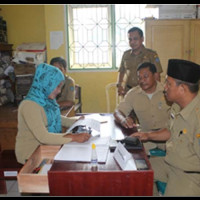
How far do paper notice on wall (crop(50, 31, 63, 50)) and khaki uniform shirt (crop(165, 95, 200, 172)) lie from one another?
313 centimetres

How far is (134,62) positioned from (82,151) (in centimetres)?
219

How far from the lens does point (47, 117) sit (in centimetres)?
Result: 196

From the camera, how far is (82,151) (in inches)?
62.6

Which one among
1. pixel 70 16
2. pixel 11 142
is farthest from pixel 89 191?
pixel 70 16

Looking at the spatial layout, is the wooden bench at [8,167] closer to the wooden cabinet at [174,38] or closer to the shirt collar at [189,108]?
the shirt collar at [189,108]

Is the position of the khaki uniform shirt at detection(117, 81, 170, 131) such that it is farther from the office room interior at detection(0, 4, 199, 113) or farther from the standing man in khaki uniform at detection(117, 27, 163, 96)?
the office room interior at detection(0, 4, 199, 113)

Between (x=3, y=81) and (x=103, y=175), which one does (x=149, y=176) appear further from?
(x=3, y=81)

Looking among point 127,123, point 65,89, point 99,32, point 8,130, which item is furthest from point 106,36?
point 127,123

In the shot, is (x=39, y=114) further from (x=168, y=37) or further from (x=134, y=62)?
(x=168, y=37)

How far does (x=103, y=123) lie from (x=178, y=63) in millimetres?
906

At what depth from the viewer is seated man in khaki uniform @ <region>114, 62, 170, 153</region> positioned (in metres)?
2.38

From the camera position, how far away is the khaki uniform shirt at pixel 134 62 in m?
3.41

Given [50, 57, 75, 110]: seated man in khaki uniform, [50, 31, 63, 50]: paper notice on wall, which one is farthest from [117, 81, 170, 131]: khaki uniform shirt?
[50, 31, 63, 50]: paper notice on wall

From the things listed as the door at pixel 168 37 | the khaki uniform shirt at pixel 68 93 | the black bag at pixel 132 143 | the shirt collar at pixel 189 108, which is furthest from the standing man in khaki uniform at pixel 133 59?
the black bag at pixel 132 143
